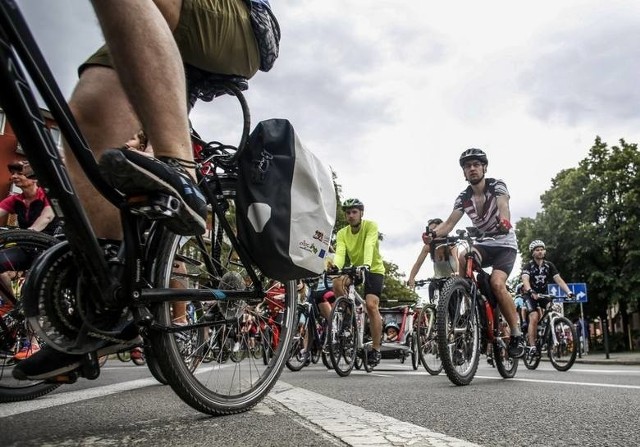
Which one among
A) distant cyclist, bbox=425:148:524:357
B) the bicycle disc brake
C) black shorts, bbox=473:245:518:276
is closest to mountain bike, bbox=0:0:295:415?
the bicycle disc brake

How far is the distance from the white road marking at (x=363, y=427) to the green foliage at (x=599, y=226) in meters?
35.2

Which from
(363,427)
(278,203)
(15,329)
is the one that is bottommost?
(363,427)

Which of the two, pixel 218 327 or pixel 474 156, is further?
pixel 474 156

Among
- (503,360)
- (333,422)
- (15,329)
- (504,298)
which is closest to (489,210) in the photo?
(504,298)

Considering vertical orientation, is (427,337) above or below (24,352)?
above

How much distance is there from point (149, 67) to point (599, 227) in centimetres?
3863

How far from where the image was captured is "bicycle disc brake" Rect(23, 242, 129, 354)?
1.76 metres

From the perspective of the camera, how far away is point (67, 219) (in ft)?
5.63

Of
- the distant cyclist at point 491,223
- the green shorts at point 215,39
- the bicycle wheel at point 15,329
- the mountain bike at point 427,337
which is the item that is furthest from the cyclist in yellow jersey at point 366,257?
the green shorts at point 215,39

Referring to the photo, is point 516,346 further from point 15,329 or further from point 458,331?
point 15,329

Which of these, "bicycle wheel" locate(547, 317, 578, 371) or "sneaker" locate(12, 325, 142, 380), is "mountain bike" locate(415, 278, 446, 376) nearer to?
"bicycle wheel" locate(547, 317, 578, 371)

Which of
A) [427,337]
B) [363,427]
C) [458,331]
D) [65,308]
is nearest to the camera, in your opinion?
[65,308]

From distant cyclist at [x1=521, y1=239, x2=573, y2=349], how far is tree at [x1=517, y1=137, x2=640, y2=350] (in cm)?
2618

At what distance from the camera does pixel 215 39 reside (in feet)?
7.14
